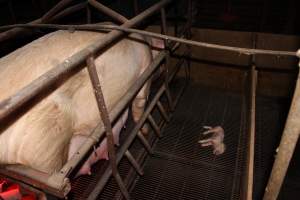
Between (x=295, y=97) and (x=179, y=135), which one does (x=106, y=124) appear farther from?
(x=179, y=135)

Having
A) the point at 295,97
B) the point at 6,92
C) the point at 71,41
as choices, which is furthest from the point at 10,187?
the point at 295,97

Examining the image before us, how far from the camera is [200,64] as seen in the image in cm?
422

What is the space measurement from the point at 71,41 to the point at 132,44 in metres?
0.69

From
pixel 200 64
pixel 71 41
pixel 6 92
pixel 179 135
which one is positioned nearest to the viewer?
pixel 6 92

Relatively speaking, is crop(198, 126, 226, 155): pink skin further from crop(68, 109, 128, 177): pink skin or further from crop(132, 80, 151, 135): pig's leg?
crop(68, 109, 128, 177): pink skin

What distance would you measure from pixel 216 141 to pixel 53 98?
1.95 m

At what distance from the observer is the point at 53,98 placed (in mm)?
1817

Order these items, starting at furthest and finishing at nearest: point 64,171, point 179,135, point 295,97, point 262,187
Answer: point 179,135
point 262,187
point 64,171
point 295,97

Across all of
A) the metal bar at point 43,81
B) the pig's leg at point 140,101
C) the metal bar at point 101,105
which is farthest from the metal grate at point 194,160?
the metal bar at point 43,81

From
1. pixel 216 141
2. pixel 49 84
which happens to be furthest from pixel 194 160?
pixel 49 84

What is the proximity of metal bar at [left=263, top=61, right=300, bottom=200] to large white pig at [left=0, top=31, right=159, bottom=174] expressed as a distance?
118cm

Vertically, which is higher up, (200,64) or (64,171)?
(64,171)

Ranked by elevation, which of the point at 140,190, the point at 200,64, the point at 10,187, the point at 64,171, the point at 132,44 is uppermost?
the point at 132,44

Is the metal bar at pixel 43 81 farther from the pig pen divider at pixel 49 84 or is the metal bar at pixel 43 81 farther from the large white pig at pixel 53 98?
the large white pig at pixel 53 98
